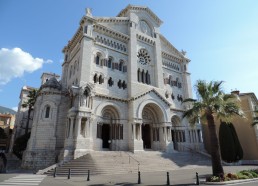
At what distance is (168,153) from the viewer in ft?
86.0

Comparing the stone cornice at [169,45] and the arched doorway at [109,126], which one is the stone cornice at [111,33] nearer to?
the stone cornice at [169,45]

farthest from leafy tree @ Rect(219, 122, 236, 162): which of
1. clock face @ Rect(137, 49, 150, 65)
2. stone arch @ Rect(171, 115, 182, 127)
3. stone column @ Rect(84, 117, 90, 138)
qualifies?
stone column @ Rect(84, 117, 90, 138)

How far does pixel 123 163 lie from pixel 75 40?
69.7ft

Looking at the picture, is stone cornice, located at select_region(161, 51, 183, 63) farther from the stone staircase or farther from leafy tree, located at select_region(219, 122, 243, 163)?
the stone staircase

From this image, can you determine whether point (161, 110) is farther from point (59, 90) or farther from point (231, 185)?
point (231, 185)

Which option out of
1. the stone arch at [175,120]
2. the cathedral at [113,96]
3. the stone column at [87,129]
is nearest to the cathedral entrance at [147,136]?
the cathedral at [113,96]

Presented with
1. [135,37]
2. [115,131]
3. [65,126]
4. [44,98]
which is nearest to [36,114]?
[44,98]

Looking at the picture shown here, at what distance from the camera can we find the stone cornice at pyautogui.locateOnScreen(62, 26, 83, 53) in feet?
95.5

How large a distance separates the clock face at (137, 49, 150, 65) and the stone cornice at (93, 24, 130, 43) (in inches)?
138

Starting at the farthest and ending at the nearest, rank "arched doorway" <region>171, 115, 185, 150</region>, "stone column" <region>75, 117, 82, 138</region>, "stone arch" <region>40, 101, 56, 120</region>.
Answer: "arched doorway" <region>171, 115, 185, 150</region> < "stone arch" <region>40, 101, 56, 120</region> < "stone column" <region>75, 117, 82, 138</region>

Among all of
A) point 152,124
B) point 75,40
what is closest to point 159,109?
point 152,124

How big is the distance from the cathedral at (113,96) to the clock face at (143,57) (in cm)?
7

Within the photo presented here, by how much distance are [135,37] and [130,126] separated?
15694 mm

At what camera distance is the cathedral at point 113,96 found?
899 inches
